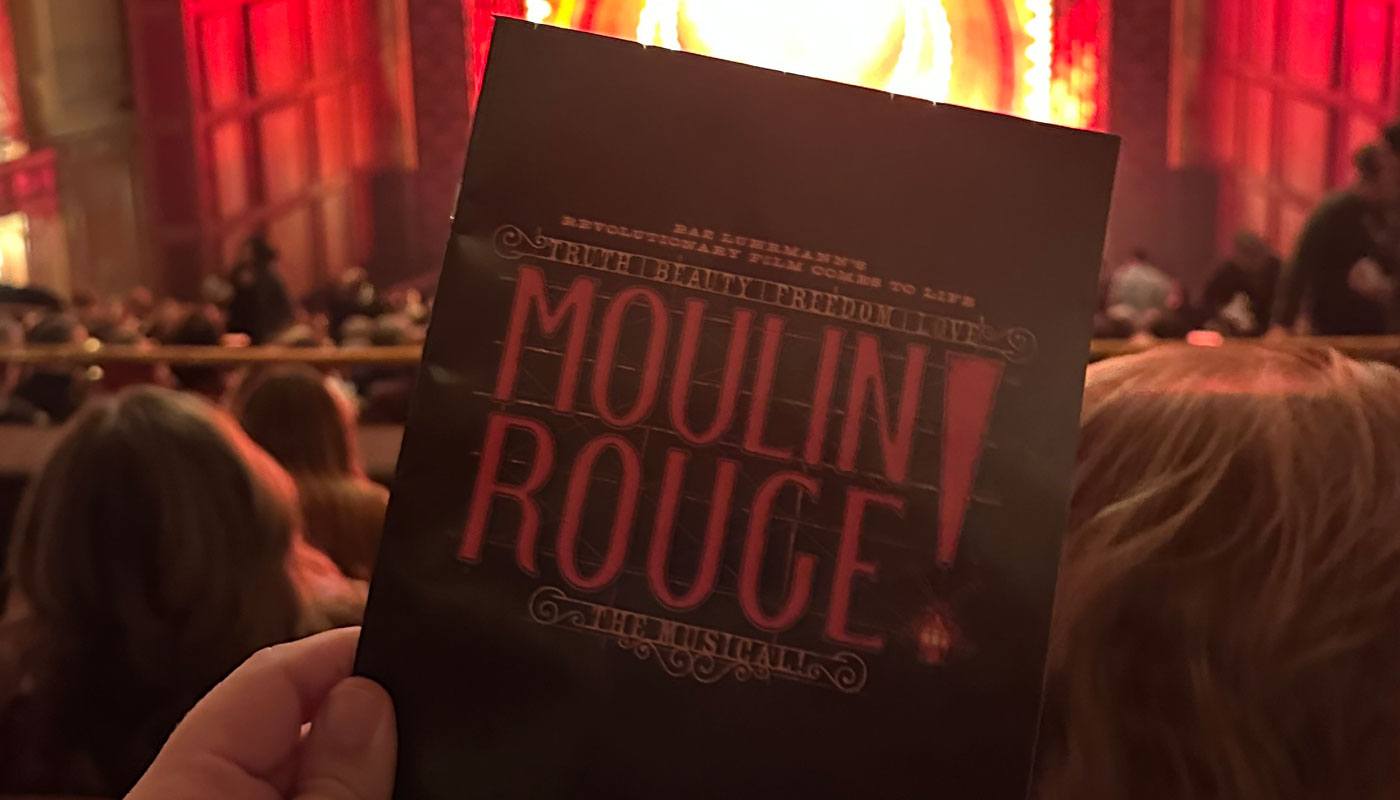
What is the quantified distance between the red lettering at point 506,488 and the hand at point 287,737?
0.05 metres

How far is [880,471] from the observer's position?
338 millimetres

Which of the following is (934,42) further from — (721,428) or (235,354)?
(721,428)

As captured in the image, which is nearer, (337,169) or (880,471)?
(880,471)

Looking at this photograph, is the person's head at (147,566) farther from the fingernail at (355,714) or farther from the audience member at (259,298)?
the audience member at (259,298)

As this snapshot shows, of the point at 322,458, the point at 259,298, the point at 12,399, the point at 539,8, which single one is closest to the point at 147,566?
the point at 322,458

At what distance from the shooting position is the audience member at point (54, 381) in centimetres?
195

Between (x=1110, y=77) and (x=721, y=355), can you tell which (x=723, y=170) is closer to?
(x=721, y=355)

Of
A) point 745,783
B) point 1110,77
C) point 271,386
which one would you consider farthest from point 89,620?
point 1110,77

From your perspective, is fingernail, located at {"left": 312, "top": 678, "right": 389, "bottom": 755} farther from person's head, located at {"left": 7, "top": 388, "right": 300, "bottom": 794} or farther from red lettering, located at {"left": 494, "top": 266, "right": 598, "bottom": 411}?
person's head, located at {"left": 7, "top": 388, "right": 300, "bottom": 794}

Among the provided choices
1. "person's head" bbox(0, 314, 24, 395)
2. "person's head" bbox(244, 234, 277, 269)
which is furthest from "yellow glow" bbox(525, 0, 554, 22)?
"person's head" bbox(0, 314, 24, 395)

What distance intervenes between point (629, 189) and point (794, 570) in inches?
4.3

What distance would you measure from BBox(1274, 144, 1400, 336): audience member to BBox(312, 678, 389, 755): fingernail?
86.6 inches

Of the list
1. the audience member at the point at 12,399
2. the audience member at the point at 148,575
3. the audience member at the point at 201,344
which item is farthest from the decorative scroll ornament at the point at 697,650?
the audience member at the point at 12,399

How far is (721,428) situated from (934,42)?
7.72ft
